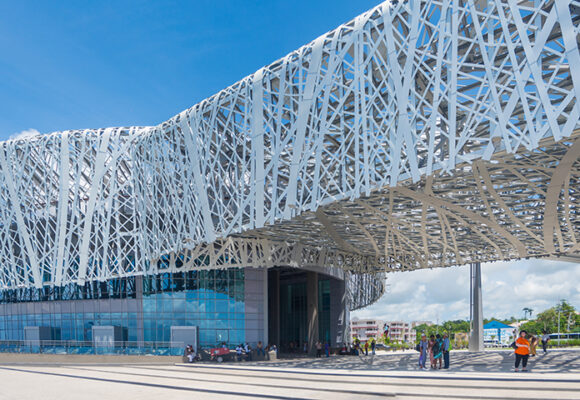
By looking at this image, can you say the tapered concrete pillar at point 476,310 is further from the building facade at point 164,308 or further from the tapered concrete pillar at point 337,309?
the building facade at point 164,308

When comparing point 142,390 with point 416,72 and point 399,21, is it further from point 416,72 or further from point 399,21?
point 399,21

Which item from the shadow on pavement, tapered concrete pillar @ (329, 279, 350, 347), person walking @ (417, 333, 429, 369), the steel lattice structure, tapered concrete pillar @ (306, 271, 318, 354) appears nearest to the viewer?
the steel lattice structure

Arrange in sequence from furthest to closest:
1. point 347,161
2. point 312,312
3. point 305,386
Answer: point 312,312 < point 347,161 < point 305,386

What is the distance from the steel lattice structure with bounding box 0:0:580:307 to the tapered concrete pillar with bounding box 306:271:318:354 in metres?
6.15

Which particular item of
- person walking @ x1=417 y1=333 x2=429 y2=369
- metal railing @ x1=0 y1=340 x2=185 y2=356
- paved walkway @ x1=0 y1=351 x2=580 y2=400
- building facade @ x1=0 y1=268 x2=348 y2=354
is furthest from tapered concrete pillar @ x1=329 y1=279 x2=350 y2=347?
paved walkway @ x1=0 y1=351 x2=580 y2=400

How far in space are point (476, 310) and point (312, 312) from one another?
14.7m

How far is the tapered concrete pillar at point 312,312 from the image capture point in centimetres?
4725

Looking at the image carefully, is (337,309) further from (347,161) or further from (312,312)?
(347,161)

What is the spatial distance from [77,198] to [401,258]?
24.9 m

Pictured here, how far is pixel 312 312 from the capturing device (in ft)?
159

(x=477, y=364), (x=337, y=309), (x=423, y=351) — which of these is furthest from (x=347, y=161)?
(x=337, y=309)

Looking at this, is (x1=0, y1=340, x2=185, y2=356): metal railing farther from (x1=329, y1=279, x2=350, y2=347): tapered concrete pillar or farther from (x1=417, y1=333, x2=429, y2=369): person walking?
(x1=329, y1=279, x2=350, y2=347): tapered concrete pillar

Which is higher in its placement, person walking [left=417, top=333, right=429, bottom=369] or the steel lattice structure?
the steel lattice structure

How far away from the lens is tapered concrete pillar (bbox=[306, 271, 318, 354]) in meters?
47.2
